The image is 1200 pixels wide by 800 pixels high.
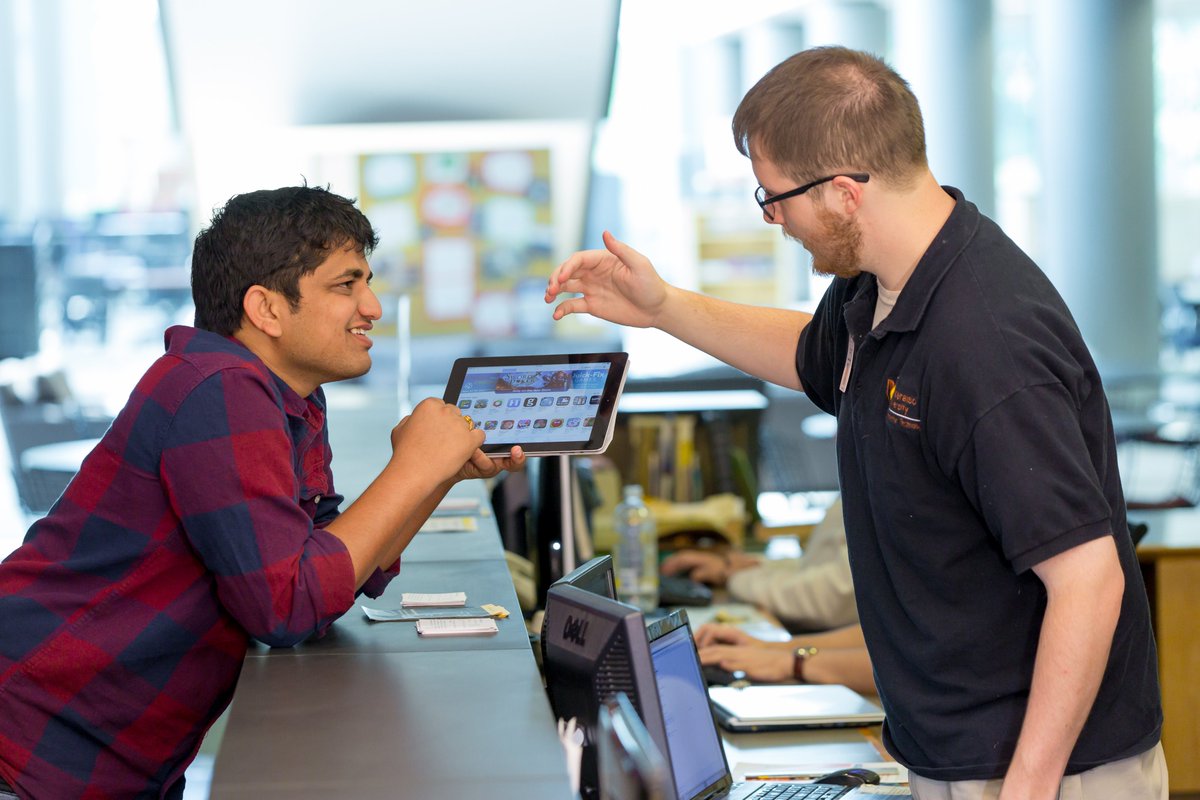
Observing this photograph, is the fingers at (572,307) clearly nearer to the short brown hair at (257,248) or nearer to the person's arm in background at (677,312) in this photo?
the person's arm in background at (677,312)

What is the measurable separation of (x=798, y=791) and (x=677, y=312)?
805 millimetres

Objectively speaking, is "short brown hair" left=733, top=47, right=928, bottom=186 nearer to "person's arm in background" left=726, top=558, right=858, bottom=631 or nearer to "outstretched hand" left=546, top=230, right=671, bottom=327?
"outstretched hand" left=546, top=230, right=671, bottom=327

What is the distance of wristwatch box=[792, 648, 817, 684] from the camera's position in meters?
2.67

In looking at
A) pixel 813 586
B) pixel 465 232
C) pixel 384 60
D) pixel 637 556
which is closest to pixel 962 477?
pixel 813 586

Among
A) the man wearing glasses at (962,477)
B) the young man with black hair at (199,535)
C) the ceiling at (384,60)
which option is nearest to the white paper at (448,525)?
the young man with black hair at (199,535)

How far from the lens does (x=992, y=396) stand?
1.41 meters

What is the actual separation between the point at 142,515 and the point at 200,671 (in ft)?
0.73

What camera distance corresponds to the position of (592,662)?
51.8 inches

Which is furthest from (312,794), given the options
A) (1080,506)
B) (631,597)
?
(631,597)

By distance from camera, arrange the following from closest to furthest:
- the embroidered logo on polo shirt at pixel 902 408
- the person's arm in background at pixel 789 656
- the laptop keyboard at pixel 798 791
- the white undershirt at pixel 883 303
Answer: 1. the embroidered logo on polo shirt at pixel 902 408
2. the white undershirt at pixel 883 303
3. the laptop keyboard at pixel 798 791
4. the person's arm in background at pixel 789 656

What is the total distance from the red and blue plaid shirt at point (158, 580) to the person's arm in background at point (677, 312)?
662 mm

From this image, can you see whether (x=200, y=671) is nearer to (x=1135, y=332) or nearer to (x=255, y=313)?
(x=255, y=313)

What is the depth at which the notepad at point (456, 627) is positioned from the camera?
5.44 ft

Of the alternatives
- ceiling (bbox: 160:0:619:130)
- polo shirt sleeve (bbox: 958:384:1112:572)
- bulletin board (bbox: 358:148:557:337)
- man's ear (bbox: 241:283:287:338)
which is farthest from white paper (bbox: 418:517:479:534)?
bulletin board (bbox: 358:148:557:337)
